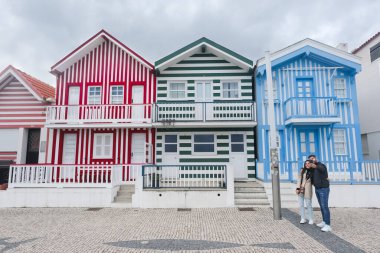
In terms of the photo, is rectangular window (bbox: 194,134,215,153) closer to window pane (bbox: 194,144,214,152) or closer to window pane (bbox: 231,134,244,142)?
window pane (bbox: 194,144,214,152)

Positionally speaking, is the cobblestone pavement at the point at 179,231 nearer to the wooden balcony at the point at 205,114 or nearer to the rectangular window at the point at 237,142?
the rectangular window at the point at 237,142

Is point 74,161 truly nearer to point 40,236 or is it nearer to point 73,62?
point 73,62

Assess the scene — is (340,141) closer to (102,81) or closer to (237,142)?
(237,142)

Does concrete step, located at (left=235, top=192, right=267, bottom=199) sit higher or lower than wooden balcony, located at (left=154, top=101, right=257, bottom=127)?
lower

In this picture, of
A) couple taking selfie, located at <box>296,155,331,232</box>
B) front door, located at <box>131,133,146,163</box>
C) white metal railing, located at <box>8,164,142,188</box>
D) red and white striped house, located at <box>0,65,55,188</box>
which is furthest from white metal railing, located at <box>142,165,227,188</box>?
red and white striped house, located at <box>0,65,55,188</box>

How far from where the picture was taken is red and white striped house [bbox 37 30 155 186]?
12625mm

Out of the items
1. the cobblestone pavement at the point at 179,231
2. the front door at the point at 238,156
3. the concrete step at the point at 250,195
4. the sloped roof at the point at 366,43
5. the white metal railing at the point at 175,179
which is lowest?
→ the cobblestone pavement at the point at 179,231

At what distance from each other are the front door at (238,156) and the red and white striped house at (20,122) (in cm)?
1057

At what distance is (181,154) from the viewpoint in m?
13.2

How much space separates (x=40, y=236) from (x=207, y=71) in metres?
10.9

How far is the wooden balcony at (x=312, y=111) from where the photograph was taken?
11.9 metres

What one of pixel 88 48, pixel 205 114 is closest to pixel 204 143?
pixel 205 114

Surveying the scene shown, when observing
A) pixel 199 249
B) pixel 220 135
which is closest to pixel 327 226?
pixel 199 249

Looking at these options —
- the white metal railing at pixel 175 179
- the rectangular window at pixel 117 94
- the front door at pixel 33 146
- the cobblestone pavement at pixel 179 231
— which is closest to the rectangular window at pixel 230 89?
the white metal railing at pixel 175 179
